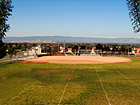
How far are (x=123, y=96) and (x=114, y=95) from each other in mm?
686

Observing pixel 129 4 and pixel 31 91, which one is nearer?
pixel 31 91

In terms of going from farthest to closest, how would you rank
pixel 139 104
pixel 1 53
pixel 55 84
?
pixel 1 53 < pixel 55 84 < pixel 139 104

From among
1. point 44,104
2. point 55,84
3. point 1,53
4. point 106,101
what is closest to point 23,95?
point 44,104

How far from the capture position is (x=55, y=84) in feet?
66.3

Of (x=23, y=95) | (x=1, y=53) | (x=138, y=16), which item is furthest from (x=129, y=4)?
(x=1, y=53)

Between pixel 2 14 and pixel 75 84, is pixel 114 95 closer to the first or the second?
pixel 75 84

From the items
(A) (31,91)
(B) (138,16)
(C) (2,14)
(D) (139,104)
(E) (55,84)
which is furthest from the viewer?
(C) (2,14)

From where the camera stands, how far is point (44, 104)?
534 inches

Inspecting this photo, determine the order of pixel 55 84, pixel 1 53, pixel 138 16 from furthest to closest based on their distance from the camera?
1. pixel 1 53
2. pixel 138 16
3. pixel 55 84

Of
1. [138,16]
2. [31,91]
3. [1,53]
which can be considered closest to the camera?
[31,91]

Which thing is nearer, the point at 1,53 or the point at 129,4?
the point at 129,4

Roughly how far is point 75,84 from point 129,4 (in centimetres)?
2424

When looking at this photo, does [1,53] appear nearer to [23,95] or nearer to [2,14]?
[2,14]

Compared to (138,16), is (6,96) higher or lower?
lower
